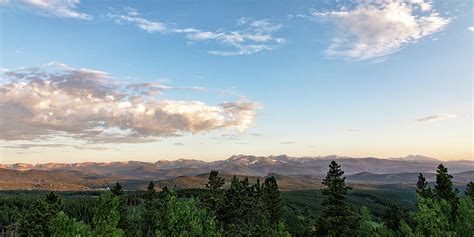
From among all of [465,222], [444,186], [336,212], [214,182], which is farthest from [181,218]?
[444,186]

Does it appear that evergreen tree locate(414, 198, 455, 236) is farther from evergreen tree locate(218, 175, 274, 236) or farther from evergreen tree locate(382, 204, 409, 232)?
evergreen tree locate(218, 175, 274, 236)

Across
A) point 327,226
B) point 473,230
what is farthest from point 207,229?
point 473,230

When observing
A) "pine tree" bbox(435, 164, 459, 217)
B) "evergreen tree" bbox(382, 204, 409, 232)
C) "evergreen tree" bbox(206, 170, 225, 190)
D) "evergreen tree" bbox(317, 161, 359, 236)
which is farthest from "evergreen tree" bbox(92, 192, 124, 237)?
"evergreen tree" bbox(382, 204, 409, 232)

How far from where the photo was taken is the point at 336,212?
63.5 metres

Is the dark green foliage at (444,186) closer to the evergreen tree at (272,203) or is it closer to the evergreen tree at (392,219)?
the evergreen tree at (392,219)

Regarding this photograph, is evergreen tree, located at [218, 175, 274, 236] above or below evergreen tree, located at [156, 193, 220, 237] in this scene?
below

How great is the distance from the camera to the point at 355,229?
64000mm

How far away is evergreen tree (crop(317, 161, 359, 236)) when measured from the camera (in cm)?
6228

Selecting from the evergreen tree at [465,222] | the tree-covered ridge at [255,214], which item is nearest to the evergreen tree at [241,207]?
the tree-covered ridge at [255,214]

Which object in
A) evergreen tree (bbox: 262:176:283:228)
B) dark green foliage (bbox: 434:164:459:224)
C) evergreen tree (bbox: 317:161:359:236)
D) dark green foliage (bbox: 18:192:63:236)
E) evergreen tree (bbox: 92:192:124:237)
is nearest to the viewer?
evergreen tree (bbox: 92:192:124:237)

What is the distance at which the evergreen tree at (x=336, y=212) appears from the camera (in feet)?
204

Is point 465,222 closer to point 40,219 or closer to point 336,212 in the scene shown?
point 336,212

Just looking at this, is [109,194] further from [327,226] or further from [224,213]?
[224,213]

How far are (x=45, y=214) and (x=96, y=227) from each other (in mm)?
74225
